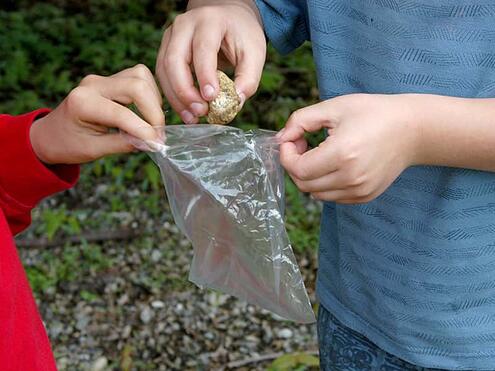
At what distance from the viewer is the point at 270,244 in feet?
3.95

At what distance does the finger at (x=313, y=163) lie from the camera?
0.97 metres

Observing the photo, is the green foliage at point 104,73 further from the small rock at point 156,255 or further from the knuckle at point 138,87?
the knuckle at point 138,87

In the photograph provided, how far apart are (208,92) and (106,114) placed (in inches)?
5.0

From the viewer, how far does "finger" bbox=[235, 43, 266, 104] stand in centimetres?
112

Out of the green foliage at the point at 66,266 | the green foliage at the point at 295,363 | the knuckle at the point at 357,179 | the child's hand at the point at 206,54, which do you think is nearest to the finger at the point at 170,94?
the child's hand at the point at 206,54

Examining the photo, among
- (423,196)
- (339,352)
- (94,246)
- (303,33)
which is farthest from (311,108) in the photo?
(94,246)

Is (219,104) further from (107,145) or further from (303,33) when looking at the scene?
(303,33)

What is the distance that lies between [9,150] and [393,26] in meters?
0.54

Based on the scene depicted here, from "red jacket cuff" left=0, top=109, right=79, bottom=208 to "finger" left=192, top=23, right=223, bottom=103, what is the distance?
10.2 inches

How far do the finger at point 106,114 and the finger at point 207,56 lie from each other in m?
0.09

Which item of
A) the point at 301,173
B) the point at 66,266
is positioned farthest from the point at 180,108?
the point at 66,266

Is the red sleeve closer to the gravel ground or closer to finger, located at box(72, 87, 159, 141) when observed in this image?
finger, located at box(72, 87, 159, 141)

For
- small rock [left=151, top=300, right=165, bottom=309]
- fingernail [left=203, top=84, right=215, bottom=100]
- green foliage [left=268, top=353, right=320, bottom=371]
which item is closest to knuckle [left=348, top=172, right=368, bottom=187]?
fingernail [left=203, top=84, right=215, bottom=100]

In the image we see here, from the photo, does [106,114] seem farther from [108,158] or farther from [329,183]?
[108,158]
